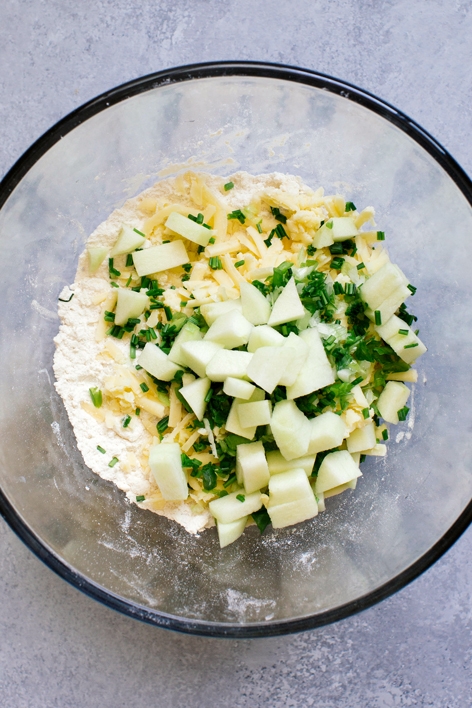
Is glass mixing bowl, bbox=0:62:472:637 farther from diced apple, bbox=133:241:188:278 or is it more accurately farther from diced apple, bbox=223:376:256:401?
diced apple, bbox=223:376:256:401

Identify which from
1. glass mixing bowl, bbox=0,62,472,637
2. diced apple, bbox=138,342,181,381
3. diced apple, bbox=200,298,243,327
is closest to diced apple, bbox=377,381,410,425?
glass mixing bowl, bbox=0,62,472,637

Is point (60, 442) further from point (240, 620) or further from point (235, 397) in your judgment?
point (240, 620)

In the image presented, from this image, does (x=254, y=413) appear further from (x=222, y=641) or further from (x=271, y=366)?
(x=222, y=641)

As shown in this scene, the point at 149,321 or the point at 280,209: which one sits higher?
the point at 280,209

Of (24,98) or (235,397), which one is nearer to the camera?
(235,397)

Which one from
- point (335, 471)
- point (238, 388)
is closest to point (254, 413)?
point (238, 388)

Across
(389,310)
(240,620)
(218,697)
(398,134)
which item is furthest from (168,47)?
(218,697)

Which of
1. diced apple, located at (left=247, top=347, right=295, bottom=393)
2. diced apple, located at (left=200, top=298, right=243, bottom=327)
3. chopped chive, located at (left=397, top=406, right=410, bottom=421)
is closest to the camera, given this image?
diced apple, located at (left=247, top=347, right=295, bottom=393)
